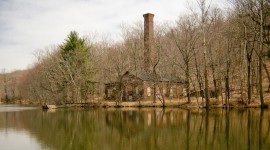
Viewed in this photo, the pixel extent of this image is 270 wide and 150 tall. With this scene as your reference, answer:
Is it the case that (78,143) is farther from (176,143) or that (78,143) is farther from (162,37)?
(162,37)

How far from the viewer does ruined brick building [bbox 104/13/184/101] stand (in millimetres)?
46188

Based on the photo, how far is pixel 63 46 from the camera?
51.1 m

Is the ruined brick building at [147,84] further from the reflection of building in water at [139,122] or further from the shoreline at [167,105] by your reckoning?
the reflection of building in water at [139,122]

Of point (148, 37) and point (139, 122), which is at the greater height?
point (148, 37)

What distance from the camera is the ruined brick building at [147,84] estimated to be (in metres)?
46.2

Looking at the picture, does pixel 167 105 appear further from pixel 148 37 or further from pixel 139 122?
pixel 139 122

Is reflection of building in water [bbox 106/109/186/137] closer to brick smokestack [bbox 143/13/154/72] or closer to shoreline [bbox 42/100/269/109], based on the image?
shoreline [bbox 42/100/269/109]

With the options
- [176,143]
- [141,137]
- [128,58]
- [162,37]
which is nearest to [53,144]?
[141,137]

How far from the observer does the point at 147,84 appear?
157ft

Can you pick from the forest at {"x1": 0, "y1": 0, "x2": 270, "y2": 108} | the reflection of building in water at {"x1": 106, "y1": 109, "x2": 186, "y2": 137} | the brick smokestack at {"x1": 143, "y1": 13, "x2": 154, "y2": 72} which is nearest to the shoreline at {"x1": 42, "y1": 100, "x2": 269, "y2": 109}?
the forest at {"x1": 0, "y1": 0, "x2": 270, "y2": 108}

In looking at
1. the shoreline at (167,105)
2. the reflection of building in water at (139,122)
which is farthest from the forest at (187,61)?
the reflection of building in water at (139,122)

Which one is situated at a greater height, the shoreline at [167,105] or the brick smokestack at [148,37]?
the brick smokestack at [148,37]

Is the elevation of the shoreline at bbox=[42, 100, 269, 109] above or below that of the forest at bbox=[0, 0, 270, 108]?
below

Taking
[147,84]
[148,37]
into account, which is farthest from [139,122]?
[148,37]
